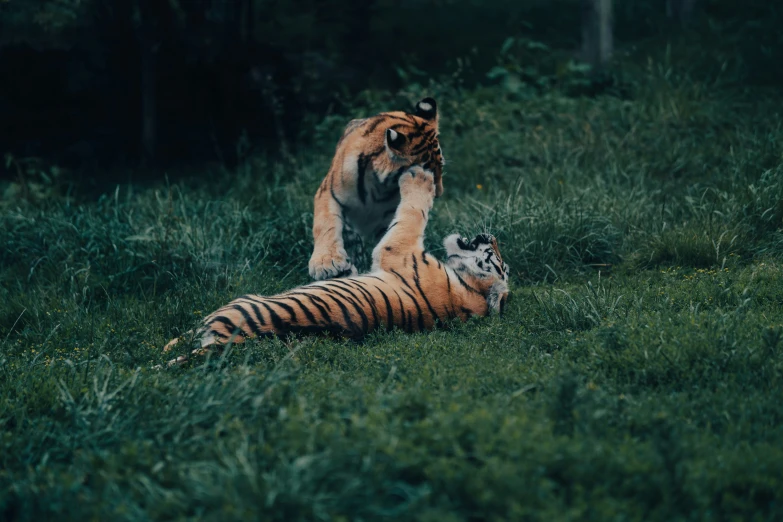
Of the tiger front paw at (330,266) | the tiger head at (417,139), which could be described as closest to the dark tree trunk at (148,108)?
the tiger head at (417,139)

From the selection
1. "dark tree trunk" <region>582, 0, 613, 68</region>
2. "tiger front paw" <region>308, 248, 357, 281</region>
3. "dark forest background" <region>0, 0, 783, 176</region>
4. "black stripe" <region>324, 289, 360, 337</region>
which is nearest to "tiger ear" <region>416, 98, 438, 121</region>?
"tiger front paw" <region>308, 248, 357, 281</region>

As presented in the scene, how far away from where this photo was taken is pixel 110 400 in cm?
318

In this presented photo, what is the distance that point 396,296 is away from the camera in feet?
14.5

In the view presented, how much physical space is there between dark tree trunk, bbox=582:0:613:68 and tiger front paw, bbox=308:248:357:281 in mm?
6355

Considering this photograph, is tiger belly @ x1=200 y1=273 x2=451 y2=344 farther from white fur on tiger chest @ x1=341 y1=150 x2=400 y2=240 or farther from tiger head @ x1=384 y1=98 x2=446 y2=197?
tiger head @ x1=384 y1=98 x2=446 y2=197

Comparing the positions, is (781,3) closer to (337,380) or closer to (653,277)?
(653,277)

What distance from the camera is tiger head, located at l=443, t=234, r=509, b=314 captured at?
475 centimetres

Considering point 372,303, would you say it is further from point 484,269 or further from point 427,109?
point 427,109

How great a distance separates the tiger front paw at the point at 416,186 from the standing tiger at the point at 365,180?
0.05 m

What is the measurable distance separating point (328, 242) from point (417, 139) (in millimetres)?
868

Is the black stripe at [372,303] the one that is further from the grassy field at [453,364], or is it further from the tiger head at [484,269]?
the tiger head at [484,269]

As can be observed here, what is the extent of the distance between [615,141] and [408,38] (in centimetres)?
556

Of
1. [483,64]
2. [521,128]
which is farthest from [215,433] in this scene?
[483,64]

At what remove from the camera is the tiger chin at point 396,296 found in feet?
13.3
